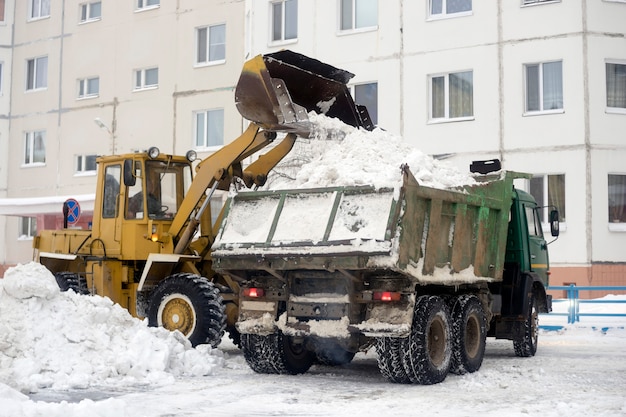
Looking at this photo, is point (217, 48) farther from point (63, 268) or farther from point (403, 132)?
point (63, 268)

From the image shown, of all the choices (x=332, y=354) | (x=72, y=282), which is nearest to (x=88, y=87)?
(x=72, y=282)

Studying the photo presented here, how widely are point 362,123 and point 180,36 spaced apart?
19.7 m

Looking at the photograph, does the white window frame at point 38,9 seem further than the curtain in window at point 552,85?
Yes

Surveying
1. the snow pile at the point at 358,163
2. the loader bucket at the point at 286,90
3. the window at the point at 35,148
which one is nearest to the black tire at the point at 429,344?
the snow pile at the point at 358,163

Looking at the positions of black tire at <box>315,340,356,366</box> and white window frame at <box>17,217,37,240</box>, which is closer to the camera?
black tire at <box>315,340,356,366</box>

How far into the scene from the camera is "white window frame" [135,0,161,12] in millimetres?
32375

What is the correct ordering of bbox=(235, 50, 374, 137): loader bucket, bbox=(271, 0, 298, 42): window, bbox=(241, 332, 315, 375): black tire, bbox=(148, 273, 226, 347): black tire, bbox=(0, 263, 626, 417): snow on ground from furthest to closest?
1. bbox=(271, 0, 298, 42): window
2. bbox=(148, 273, 226, 347): black tire
3. bbox=(235, 50, 374, 137): loader bucket
4. bbox=(241, 332, 315, 375): black tire
5. bbox=(0, 263, 626, 417): snow on ground

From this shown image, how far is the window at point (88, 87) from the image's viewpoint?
34125mm

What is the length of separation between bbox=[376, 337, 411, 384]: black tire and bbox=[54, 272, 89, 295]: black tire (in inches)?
223

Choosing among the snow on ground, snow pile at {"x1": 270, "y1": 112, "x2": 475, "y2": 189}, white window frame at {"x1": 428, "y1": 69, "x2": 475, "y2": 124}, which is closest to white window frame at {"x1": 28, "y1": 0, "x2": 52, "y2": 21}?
white window frame at {"x1": 428, "y1": 69, "x2": 475, "y2": 124}

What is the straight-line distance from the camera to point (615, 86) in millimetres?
22719

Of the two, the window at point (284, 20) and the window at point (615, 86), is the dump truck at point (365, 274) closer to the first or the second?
the window at point (615, 86)

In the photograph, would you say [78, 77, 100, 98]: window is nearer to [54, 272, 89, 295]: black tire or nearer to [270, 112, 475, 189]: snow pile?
[54, 272, 89, 295]: black tire

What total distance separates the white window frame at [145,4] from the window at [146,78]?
2.40 m
